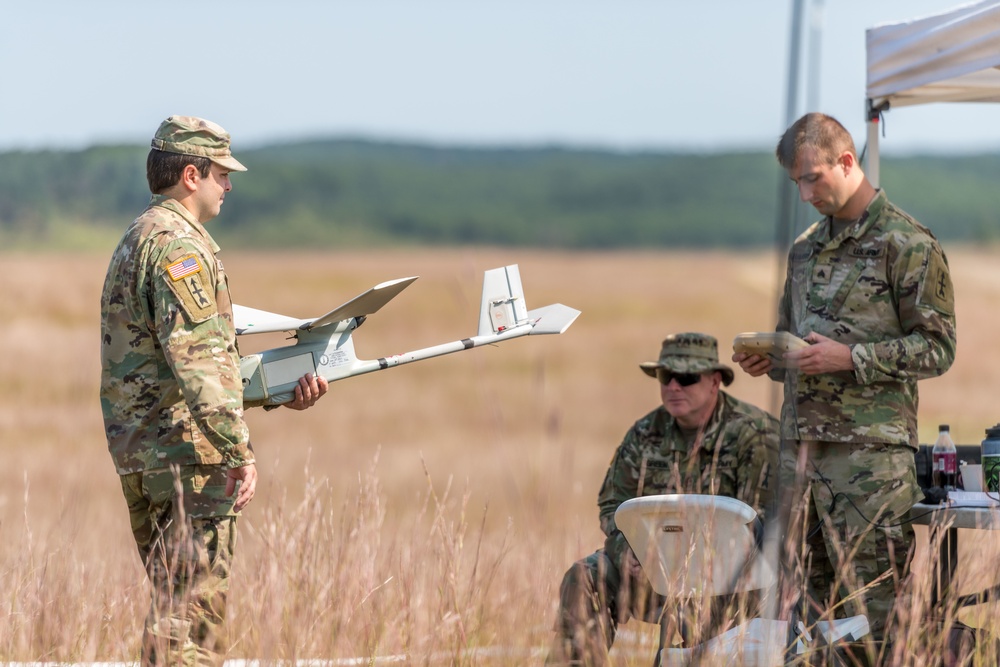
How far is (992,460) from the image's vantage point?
14.2 feet

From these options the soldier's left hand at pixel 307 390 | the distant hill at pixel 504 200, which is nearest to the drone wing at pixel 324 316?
the soldier's left hand at pixel 307 390

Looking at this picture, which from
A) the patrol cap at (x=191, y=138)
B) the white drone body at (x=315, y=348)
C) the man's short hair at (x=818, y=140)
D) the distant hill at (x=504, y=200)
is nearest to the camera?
the patrol cap at (x=191, y=138)

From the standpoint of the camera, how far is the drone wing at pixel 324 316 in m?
4.20

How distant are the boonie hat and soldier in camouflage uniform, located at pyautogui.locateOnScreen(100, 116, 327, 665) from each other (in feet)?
6.17

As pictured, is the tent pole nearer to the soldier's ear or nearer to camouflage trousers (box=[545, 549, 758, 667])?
camouflage trousers (box=[545, 549, 758, 667])

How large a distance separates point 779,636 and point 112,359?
2.16m

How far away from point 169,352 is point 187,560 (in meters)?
0.61

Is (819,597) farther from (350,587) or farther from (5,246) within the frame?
(5,246)

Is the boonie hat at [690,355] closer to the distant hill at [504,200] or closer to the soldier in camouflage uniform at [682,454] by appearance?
the soldier in camouflage uniform at [682,454]

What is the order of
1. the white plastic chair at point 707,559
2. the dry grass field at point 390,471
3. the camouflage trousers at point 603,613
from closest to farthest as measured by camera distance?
the white plastic chair at point 707,559 < the camouflage trousers at point 603,613 < the dry grass field at point 390,471

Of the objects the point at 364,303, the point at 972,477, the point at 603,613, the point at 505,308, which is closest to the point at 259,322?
the point at 364,303

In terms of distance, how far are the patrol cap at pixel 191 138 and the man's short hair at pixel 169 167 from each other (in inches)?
0.6

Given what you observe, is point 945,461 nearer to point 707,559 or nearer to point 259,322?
point 707,559

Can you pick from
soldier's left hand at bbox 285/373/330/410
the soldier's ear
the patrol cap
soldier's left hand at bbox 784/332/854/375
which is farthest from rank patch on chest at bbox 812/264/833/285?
the soldier's ear
